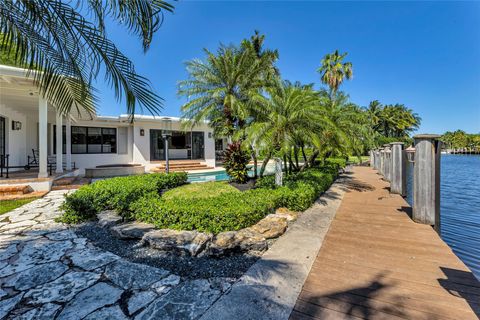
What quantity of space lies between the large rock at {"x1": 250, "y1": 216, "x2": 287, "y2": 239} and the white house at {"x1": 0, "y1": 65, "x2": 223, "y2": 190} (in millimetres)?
7042

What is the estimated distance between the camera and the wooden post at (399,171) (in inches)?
290

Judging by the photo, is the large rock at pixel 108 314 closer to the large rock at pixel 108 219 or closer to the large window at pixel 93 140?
the large rock at pixel 108 219

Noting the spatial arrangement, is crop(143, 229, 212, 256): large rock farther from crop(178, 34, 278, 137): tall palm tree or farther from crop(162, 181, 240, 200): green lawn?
crop(178, 34, 278, 137): tall palm tree

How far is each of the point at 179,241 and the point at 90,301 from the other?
4.56ft

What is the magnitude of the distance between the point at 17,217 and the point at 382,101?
6231cm

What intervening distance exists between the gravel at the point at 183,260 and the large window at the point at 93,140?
1318cm

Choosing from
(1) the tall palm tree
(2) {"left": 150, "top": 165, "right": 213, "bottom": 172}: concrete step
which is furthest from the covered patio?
(2) {"left": 150, "top": 165, "right": 213, "bottom": 172}: concrete step

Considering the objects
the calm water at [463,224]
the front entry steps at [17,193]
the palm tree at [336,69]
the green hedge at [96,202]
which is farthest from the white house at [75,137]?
the palm tree at [336,69]

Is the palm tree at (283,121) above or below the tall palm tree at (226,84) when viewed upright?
below

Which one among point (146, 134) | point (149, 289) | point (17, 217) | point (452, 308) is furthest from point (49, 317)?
point (146, 134)

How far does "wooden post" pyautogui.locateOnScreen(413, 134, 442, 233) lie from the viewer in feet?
15.2

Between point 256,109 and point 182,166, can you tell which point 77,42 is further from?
point 182,166

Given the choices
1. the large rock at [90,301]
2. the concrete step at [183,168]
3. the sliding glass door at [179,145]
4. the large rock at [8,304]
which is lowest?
the large rock at [8,304]

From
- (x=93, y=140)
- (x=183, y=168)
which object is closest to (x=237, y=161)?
(x=183, y=168)
